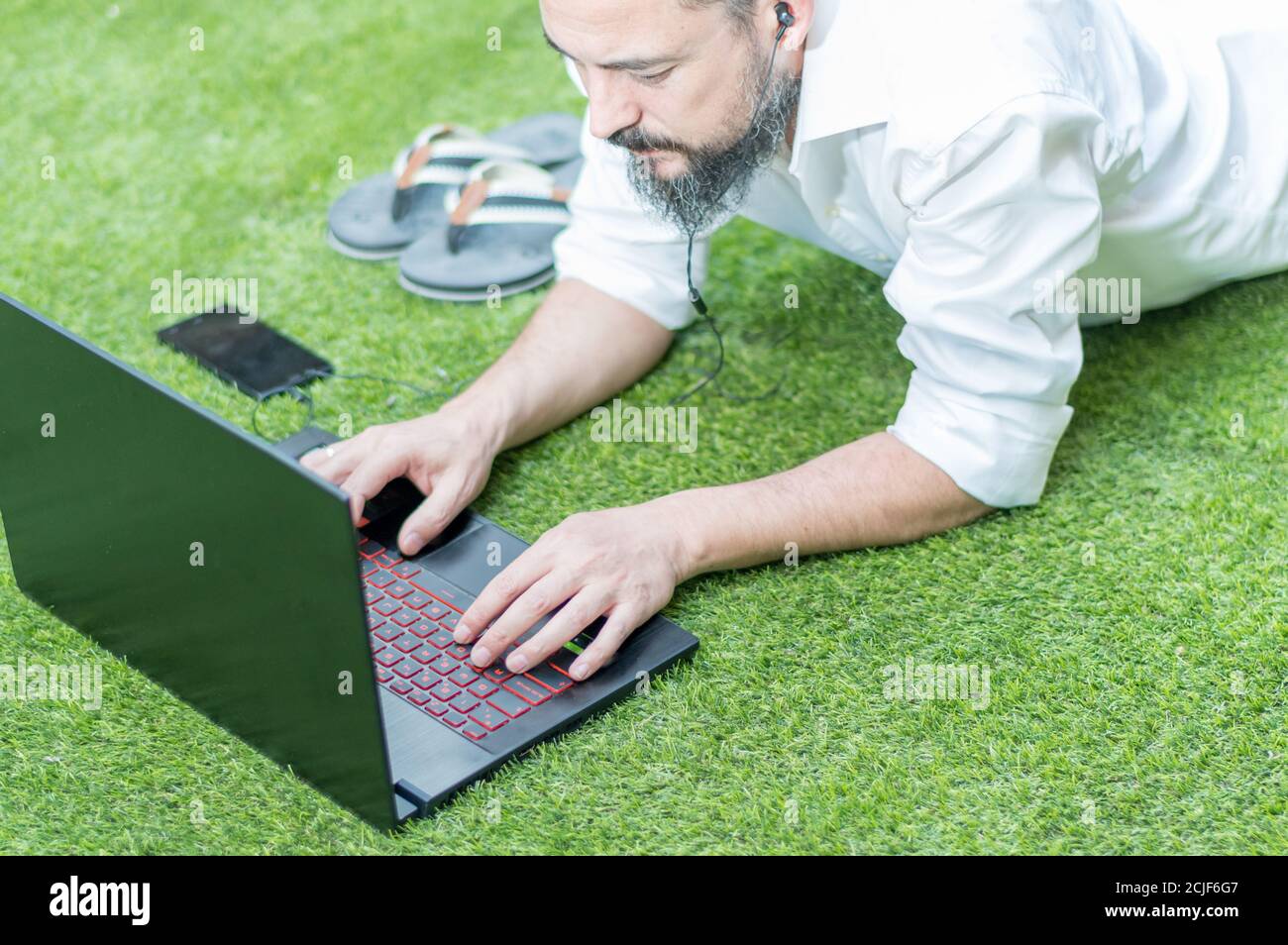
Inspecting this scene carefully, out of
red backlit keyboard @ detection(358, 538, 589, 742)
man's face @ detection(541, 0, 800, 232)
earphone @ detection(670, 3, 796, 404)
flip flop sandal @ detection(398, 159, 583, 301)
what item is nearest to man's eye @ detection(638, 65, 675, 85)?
man's face @ detection(541, 0, 800, 232)

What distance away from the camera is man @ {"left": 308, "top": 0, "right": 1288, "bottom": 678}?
138cm

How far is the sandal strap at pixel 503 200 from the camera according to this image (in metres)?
Answer: 2.07

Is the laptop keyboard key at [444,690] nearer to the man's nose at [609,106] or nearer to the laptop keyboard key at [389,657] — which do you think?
the laptop keyboard key at [389,657]

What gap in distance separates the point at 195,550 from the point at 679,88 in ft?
1.99

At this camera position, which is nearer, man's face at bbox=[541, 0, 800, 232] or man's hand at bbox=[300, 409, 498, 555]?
man's face at bbox=[541, 0, 800, 232]

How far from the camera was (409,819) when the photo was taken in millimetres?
1246

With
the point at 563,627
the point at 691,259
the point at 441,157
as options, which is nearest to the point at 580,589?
the point at 563,627

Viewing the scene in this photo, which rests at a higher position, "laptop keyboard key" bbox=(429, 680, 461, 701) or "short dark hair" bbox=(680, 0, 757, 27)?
"short dark hair" bbox=(680, 0, 757, 27)

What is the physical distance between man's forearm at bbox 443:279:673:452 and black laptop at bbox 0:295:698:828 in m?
0.20

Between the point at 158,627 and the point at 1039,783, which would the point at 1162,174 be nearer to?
the point at 1039,783

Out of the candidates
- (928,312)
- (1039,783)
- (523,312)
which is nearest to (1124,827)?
(1039,783)

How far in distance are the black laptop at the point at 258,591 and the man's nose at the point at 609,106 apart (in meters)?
0.41

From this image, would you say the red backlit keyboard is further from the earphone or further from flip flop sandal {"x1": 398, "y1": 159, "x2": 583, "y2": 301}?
flip flop sandal {"x1": 398, "y1": 159, "x2": 583, "y2": 301}
